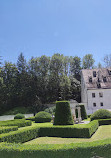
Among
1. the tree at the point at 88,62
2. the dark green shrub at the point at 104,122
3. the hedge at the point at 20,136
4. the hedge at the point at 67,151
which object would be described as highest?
the tree at the point at 88,62

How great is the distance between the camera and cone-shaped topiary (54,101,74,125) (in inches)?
603

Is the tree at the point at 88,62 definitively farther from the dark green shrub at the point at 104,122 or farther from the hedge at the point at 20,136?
the hedge at the point at 20,136

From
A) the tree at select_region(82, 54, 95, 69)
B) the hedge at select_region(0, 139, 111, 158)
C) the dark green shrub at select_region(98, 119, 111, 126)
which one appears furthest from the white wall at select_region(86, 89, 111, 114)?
the hedge at select_region(0, 139, 111, 158)

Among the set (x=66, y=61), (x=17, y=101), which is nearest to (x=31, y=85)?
(x=17, y=101)

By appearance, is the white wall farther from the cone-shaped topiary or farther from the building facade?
the cone-shaped topiary

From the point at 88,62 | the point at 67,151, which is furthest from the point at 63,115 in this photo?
the point at 88,62

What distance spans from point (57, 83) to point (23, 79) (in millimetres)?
10775

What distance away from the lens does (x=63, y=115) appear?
51.0ft

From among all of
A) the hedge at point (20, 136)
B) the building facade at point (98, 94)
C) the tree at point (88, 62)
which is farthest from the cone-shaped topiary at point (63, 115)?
the tree at point (88, 62)

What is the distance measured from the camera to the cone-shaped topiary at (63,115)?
15.3 m

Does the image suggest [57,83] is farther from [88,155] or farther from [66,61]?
[88,155]

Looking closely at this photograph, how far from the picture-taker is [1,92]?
1770 inches

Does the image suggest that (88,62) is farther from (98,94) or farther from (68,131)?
(68,131)

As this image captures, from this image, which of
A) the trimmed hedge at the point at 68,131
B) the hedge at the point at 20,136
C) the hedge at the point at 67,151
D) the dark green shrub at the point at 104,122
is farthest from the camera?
the dark green shrub at the point at 104,122
